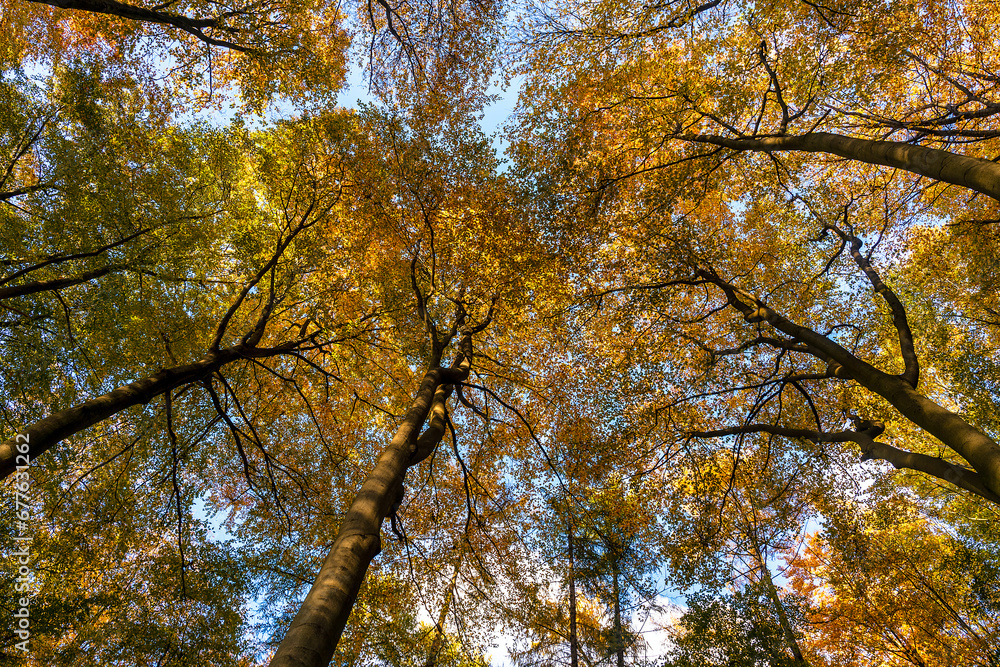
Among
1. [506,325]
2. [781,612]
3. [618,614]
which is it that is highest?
[506,325]

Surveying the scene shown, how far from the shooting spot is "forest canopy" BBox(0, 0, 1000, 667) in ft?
24.0

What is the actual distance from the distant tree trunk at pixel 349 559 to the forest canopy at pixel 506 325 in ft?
3.20

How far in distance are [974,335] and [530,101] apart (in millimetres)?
13534

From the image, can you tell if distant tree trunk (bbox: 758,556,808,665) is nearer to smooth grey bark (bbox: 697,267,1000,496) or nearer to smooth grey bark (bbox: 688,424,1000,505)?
smooth grey bark (bbox: 688,424,1000,505)

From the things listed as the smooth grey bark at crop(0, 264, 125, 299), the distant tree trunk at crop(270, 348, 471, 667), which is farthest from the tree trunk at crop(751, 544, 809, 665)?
the smooth grey bark at crop(0, 264, 125, 299)

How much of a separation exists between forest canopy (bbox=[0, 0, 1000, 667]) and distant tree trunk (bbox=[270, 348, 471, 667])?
0.98m

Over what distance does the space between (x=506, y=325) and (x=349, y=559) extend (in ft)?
25.0

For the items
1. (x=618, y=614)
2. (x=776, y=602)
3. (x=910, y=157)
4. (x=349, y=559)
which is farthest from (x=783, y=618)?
(x=349, y=559)

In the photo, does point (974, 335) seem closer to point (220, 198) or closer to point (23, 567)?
point (220, 198)

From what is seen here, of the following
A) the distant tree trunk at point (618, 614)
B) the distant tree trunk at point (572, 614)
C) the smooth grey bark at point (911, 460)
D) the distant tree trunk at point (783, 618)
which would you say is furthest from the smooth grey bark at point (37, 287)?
the distant tree trunk at point (783, 618)

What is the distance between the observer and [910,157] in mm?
4809

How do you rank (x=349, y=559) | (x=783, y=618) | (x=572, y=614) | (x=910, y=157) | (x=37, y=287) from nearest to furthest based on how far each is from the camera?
1. (x=349, y=559)
2. (x=910, y=157)
3. (x=37, y=287)
4. (x=783, y=618)
5. (x=572, y=614)

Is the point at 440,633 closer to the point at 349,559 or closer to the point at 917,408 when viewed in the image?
the point at 349,559

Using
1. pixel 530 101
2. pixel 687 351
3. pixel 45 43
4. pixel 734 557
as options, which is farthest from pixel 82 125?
pixel 734 557
